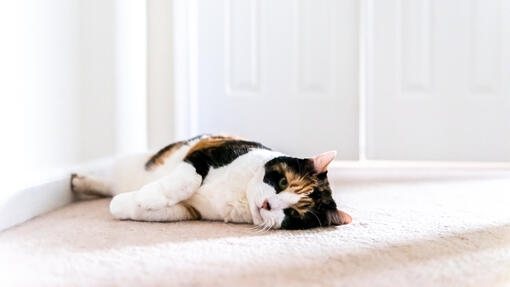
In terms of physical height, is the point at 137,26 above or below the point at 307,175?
above

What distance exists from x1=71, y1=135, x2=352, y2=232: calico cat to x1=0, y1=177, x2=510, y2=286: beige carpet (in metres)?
0.03

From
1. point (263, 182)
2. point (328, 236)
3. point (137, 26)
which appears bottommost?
point (328, 236)

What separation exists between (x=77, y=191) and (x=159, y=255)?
720mm

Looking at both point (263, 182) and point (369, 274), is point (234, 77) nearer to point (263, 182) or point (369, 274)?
point (263, 182)

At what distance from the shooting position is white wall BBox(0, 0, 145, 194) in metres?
1.41

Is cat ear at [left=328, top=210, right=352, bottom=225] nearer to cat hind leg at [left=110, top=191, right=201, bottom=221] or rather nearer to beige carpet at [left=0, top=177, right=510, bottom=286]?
beige carpet at [left=0, top=177, right=510, bottom=286]

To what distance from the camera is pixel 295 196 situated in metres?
1.30

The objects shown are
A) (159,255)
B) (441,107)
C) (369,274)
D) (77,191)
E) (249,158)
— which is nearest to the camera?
(369,274)

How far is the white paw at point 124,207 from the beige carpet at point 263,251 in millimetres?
25

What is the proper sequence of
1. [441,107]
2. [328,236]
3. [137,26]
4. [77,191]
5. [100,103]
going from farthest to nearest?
[441,107] < [137,26] < [100,103] < [77,191] < [328,236]

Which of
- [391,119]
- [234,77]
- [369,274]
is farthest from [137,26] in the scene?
[369,274]

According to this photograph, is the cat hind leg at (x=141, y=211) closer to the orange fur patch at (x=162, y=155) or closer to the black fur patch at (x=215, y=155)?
the black fur patch at (x=215, y=155)

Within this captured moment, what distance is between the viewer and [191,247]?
3.90 feet

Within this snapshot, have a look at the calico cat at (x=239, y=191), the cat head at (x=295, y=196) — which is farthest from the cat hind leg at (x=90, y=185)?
the cat head at (x=295, y=196)
